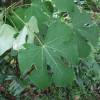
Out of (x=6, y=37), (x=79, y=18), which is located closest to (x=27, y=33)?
(x=6, y=37)

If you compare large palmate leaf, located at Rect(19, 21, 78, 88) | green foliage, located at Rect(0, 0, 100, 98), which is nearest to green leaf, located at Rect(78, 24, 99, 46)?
green foliage, located at Rect(0, 0, 100, 98)

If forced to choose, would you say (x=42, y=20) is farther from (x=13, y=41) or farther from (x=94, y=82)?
(x=94, y=82)

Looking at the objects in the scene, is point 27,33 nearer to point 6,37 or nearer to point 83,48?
point 6,37

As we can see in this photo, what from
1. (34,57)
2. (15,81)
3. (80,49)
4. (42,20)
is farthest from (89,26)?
(15,81)

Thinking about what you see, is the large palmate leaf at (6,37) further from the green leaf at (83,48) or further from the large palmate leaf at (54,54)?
the green leaf at (83,48)

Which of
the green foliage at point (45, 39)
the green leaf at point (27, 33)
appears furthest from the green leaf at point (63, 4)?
the green leaf at point (27, 33)
